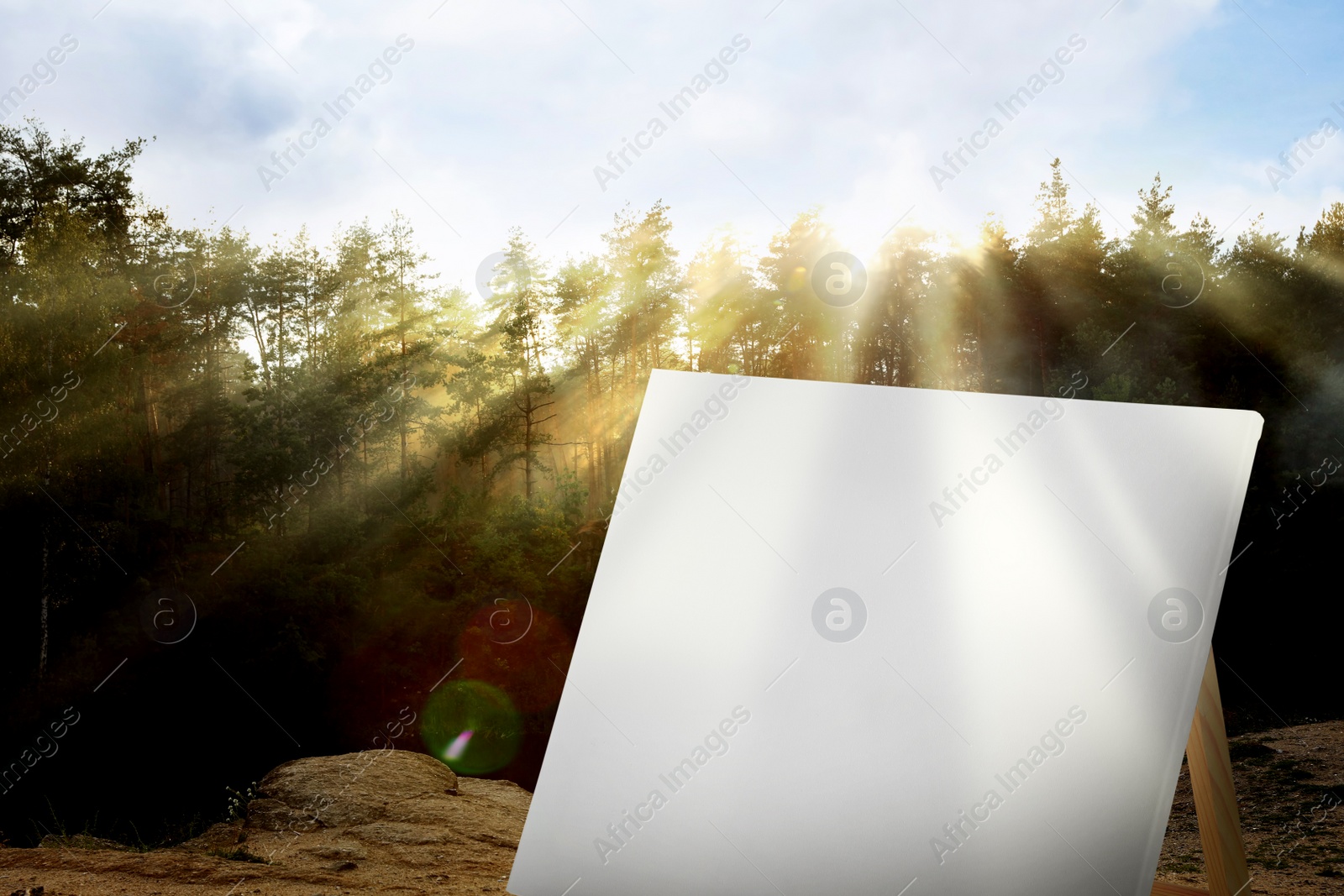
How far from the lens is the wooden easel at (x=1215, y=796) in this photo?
5.83 feet

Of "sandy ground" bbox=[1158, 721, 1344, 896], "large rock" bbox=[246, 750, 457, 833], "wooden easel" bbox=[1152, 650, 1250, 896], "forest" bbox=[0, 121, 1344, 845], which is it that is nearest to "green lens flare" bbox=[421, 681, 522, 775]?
"forest" bbox=[0, 121, 1344, 845]

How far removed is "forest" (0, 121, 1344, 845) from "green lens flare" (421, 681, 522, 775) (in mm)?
72

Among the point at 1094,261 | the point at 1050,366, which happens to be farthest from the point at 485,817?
the point at 1094,261

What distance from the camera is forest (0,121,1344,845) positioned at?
14.4 meters

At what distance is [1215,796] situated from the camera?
5.96 ft

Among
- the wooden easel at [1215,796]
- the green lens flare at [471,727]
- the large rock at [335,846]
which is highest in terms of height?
the wooden easel at [1215,796]

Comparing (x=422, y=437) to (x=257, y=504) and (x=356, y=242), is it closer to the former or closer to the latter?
(x=257, y=504)

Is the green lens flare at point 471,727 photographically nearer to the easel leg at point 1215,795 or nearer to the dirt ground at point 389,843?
the dirt ground at point 389,843

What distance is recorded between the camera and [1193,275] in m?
15.9

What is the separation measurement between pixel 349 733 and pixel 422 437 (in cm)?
658

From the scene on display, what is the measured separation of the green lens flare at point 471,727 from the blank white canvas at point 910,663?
15696 millimetres

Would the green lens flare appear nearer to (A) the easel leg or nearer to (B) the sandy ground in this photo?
(B) the sandy ground

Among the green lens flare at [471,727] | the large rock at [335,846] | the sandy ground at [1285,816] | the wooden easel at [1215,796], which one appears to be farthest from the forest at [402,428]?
the wooden easel at [1215,796]

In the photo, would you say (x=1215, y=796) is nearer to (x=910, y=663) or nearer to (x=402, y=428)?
(x=910, y=663)
